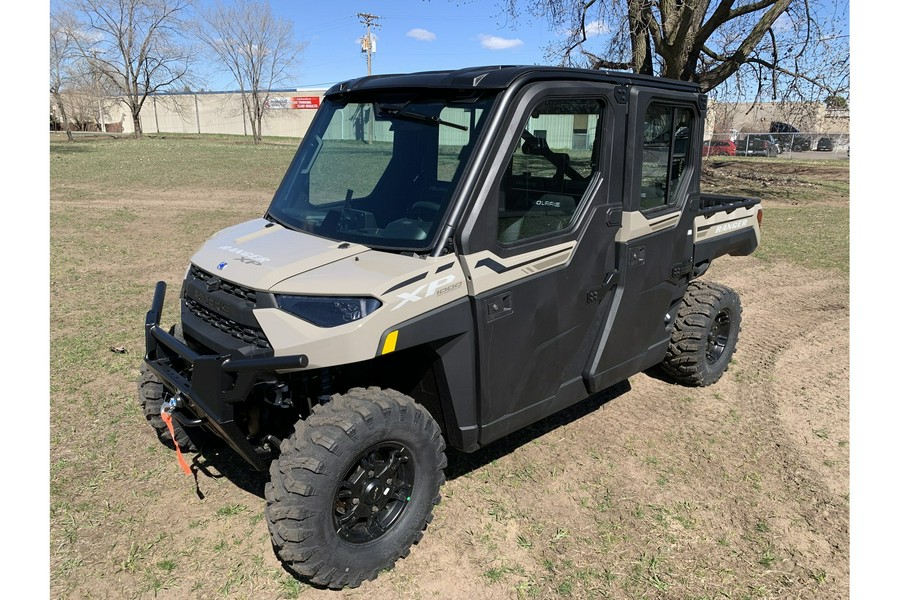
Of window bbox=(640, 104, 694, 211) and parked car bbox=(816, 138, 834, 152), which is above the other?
parked car bbox=(816, 138, 834, 152)

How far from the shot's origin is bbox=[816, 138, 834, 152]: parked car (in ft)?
116

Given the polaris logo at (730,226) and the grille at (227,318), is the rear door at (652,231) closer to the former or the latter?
the polaris logo at (730,226)

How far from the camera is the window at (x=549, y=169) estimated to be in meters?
3.28

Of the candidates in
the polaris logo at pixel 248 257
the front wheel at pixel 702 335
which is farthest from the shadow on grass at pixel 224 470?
the front wheel at pixel 702 335

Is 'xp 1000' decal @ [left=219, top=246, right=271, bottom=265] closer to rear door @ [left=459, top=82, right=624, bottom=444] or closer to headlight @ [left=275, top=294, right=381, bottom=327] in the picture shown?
headlight @ [left=275, top=294, right=381, bottom=327]

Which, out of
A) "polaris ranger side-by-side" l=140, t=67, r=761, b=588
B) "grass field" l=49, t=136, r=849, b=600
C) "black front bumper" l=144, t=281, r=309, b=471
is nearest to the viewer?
"black front bumper" l=144, t=281, r=309, b=471

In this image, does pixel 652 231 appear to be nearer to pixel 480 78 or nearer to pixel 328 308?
pixel 480 78

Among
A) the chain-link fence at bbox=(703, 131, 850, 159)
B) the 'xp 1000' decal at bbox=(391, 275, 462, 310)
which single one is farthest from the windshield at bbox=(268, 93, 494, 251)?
the chain-link fence at bbox=(703, 131, 850, 159)

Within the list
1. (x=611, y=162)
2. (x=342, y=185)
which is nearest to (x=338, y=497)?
(x=342, y=185)

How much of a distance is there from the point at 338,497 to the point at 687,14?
47.1ft

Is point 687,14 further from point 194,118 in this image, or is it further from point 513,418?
point 194,118

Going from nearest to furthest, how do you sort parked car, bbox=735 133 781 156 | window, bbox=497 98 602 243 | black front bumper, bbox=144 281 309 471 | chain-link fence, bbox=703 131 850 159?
black front bumper, bbox=144 281 309 471
window, bbox=497 98 602 243
chain-link fence, bbox=703 131 850 159
parked car, bbox=735 133 781 156

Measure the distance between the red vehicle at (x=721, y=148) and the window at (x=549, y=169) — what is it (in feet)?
122

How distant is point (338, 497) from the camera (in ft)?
10.0
